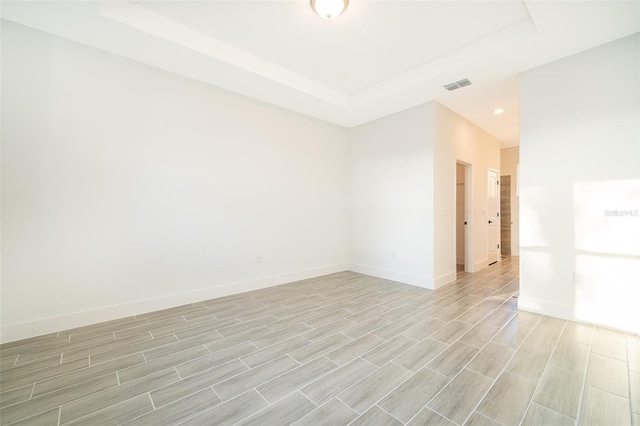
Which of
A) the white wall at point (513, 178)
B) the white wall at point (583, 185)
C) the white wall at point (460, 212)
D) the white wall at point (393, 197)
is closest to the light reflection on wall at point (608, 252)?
the white wall at point (583, 185)

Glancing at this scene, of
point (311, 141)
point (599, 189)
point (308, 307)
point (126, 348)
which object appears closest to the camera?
point (126, 348)

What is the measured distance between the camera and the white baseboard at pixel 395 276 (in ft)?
13.3

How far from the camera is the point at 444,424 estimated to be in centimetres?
144

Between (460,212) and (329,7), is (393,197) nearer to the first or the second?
(460,212)

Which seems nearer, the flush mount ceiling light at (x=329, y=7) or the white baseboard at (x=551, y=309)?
the flush mount ceiling light at (x=329, y=7)

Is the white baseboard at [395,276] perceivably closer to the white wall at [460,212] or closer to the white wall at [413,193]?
the white wall at [413,193]

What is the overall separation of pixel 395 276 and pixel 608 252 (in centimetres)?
260

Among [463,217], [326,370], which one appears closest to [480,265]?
[463,217]

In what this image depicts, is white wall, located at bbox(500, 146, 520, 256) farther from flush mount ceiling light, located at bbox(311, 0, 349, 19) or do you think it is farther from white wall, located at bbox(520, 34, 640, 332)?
flush mount ceiling light, located at bbox(311, 0, 349, 19)

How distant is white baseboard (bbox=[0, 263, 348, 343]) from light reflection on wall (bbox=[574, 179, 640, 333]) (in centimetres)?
388

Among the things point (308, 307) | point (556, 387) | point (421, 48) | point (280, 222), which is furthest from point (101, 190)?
point (556, 387)

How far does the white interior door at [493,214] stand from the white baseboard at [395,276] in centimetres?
278

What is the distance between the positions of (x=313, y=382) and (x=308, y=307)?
1.46 meters

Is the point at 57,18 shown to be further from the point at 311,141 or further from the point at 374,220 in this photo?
the point at 374,220
